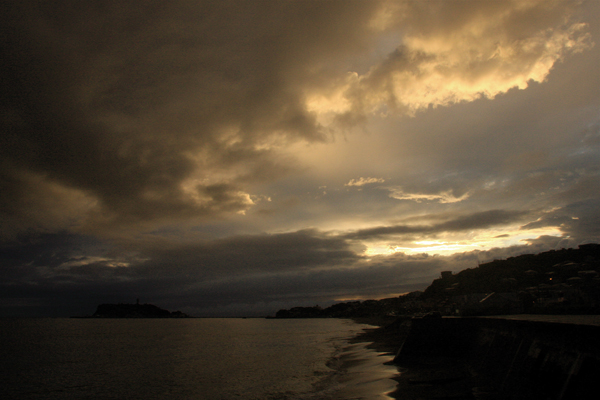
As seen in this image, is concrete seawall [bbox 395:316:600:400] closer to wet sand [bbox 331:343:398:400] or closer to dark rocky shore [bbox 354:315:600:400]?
dark rocky shore [bbox 354:315:600:400]

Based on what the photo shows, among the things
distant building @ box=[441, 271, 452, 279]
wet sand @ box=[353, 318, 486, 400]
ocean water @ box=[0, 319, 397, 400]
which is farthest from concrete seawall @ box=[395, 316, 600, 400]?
distant building @ box=[441, 271, 452, 279]

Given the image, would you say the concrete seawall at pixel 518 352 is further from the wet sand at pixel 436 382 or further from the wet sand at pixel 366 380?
the wet sand at pixel 366 380

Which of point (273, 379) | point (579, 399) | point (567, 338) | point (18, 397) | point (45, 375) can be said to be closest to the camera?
point (579, 399)

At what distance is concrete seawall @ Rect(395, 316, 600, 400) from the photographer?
31.1 ft

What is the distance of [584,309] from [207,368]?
106 ft

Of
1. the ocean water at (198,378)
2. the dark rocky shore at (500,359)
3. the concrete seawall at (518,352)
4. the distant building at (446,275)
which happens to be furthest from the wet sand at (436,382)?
the distant building at (446,275)

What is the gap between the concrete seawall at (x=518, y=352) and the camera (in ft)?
31.1

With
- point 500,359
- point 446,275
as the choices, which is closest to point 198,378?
point 500,359

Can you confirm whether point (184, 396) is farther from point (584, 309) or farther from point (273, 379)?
point (584, 309)

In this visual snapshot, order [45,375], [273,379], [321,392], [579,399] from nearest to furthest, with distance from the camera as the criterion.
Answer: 1. [579,399]
2. [321,392]
3. [273,379]
4. [45,375]

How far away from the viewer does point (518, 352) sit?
14406 millimetres

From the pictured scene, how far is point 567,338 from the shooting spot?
10.6 metres

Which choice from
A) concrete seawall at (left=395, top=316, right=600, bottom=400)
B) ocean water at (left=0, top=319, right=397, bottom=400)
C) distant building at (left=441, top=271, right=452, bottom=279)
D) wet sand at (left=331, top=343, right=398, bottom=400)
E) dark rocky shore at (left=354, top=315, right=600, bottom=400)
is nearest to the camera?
concrete seawall at (left=395, top=316, right=600, bottom=400)

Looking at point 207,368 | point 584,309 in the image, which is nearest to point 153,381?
point 207,368
